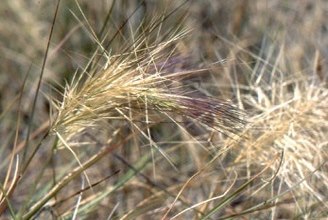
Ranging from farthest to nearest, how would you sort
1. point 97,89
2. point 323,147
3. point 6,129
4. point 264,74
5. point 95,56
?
point 6,129 < point 264,74 < point 323,147 < point 95,56 < point 97,89

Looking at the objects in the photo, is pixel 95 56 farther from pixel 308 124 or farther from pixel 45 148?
pixel 45 148

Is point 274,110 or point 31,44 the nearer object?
point 274,110

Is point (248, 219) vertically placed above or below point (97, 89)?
below

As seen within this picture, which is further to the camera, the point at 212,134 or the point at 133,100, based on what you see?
the point at 212,134

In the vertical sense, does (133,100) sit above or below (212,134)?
above

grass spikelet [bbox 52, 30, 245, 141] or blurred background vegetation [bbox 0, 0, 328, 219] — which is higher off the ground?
grass spikelet [bbox 52, 30, 245, 141]

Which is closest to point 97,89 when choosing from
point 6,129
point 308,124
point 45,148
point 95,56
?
point 95,56

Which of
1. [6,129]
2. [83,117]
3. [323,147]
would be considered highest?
[83,117]

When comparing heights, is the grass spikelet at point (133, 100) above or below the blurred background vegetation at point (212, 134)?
above

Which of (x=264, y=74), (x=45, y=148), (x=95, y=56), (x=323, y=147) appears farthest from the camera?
(x=45, y=148)

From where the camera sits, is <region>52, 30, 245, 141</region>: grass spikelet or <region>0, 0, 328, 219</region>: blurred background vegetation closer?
<region>52, 30, 245, 141</region>: grass spikelet

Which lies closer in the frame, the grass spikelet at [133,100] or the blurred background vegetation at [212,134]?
the grass spikelet at [133,100]
